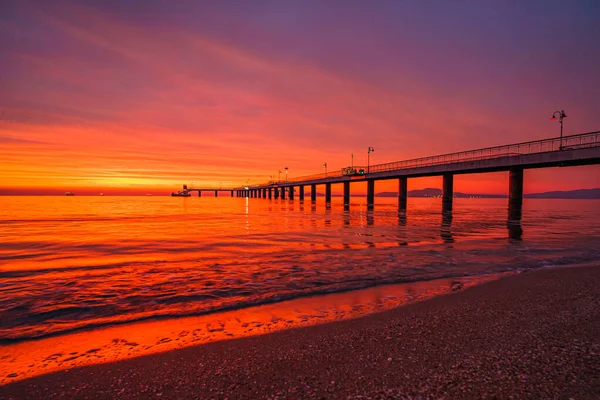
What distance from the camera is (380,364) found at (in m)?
3.34

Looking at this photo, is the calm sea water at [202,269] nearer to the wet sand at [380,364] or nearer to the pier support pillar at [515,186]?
the wet sand at [380,364]

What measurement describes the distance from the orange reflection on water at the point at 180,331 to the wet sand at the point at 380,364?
0.28 meters

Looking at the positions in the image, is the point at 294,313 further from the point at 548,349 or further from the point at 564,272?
the point at 564,272

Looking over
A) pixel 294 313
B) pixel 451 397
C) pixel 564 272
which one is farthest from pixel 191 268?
pixel 564 272

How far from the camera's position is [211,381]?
10.2 feet

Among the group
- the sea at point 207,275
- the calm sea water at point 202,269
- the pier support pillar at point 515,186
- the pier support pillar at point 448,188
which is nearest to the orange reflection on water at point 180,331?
the sea at point 207,275

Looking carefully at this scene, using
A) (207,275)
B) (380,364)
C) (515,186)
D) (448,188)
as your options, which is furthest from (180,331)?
(448,188)

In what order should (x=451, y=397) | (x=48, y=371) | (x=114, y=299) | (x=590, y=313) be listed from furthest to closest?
(x=114, y=299) < (x=590, y=313) < (x=48, y=371) < (x=451, y=397)

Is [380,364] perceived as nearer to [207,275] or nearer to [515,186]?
[207,275]

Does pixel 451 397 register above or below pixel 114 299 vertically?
above

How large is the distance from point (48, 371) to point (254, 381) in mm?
2396

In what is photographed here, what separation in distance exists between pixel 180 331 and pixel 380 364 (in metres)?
2.96

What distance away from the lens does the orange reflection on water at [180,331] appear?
3742 mm

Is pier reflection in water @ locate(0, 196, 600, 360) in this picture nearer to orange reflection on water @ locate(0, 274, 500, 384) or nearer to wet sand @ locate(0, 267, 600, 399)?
orange reflection on water @ locate(0, 274, 500, 384)
